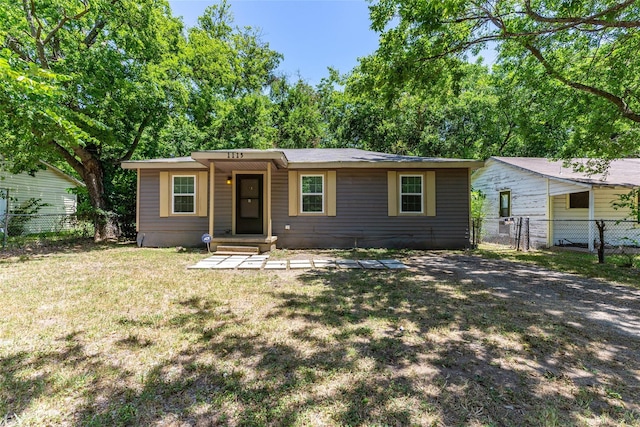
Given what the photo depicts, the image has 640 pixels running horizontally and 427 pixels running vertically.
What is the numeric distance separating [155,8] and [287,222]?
8.66 metres

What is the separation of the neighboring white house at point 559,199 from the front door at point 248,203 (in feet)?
26.7

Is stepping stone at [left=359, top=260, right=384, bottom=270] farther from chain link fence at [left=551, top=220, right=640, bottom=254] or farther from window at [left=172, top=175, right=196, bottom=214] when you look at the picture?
chain link fence at [left=551, top=220, right=640, bottom=254]

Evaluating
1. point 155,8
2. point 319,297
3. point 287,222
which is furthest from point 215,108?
point 319,297

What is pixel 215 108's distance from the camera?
1417 centimetres

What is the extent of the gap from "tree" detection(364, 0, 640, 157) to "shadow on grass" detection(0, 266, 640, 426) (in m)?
6.39

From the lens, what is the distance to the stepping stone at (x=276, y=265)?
18.8ft

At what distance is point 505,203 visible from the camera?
12547mm

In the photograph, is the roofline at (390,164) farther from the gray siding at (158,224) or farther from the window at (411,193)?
the gray siding at (158,224)

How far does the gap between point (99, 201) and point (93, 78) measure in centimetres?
388

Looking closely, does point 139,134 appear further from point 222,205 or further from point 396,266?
point 396,266

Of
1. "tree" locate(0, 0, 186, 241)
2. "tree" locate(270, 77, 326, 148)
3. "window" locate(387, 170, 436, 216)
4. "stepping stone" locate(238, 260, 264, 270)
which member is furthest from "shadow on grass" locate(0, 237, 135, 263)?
"tree" locate(270, 77, 326, 148)

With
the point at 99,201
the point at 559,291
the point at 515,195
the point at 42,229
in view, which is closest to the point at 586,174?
the point at 515,195

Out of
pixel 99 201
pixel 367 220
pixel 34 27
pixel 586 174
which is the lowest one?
pixel 367 220

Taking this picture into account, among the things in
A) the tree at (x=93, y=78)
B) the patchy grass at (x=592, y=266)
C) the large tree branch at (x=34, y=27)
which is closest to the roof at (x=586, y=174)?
the patchy grass at (x=592, y=266)
